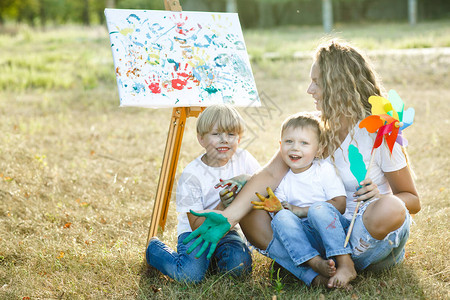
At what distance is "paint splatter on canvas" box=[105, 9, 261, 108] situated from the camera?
107 inches

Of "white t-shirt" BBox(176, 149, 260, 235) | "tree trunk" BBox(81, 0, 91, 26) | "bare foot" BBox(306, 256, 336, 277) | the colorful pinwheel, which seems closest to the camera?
Answer: "bare foot" BBox(306, 256, 336, 277)

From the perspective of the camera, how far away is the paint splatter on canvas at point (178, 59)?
2.72 metres

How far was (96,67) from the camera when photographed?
8.79 meters

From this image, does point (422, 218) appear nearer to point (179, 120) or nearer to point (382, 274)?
point (382, 274)

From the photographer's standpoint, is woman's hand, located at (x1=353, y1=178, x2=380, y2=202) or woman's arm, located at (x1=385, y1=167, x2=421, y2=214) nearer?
woman's hand, located at (x1=353, y1=178, x2=380, y2=202)

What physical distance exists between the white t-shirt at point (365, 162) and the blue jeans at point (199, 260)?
1.81 feet

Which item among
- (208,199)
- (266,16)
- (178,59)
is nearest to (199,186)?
(208,199)

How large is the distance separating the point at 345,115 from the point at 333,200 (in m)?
0.42

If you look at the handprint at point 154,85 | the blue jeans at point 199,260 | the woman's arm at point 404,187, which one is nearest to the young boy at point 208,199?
the blue jeans at point 199,260

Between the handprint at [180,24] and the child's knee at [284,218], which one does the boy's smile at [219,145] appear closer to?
the child's knee at [284,218]

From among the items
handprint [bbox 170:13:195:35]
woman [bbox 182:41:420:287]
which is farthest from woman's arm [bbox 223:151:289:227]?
handprint [bbox 170:13:195:35]

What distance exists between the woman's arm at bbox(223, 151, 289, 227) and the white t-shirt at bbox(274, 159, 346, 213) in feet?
0.16

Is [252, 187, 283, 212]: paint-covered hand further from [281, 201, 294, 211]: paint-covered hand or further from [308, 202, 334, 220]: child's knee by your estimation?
[308, 202, 334, 220]: child's knee

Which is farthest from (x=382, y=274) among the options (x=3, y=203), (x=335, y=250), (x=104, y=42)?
(x=104, y=42)
